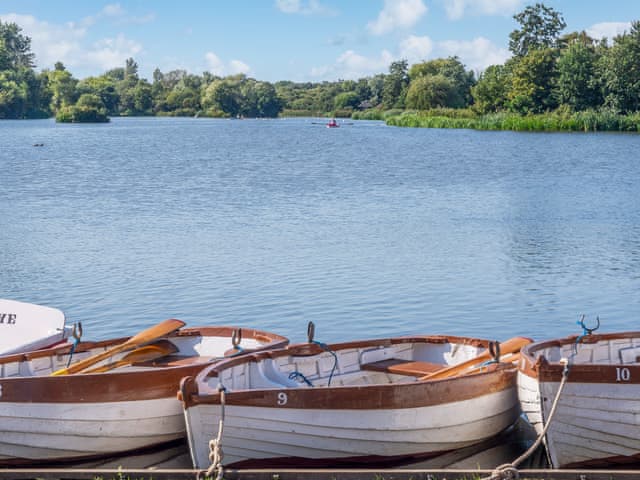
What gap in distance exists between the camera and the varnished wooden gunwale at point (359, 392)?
810cm

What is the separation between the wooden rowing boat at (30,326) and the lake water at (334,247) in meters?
3.08

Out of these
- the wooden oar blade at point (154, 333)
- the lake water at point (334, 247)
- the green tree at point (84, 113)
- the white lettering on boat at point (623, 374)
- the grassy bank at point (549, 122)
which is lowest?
the lake water at point (334, 247)

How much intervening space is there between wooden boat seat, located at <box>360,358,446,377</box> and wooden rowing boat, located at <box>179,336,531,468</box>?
20.4 inches

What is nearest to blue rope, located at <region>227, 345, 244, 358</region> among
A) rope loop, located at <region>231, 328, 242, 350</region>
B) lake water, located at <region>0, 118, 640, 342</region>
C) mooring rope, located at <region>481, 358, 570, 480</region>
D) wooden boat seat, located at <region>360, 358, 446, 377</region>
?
rope loop, located at <region>231, 328, 242, 350</region>

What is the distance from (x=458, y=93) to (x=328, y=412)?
124 meters

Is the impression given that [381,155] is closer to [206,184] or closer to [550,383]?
[206,184]

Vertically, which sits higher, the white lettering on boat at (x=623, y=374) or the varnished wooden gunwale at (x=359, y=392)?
the white lettering on boat at (x=623, y=374)

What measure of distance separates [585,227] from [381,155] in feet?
109

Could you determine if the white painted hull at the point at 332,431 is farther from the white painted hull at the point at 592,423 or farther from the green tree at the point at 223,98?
the green tree at the point at 223,98

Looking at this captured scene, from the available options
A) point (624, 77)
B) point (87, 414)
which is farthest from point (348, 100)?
point (87, 414)

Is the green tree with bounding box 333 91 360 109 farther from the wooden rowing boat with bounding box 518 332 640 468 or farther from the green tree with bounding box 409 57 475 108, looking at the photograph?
the wooden rowing boat with bounding box 518 332 640 468

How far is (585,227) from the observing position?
92.6ft

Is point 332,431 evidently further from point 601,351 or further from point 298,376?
point 601,351

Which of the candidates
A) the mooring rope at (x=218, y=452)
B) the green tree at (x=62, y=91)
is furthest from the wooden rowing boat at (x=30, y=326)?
the green tree at (x=62, y=91)
